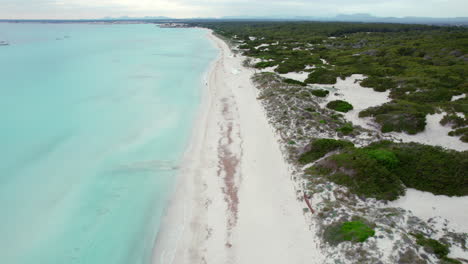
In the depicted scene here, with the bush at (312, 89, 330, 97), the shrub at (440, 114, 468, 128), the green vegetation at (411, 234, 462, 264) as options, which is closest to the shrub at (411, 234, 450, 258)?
the green vegetation at (411, 234, 462, 264)

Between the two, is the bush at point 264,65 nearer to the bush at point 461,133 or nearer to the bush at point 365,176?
the bush at point 461,133

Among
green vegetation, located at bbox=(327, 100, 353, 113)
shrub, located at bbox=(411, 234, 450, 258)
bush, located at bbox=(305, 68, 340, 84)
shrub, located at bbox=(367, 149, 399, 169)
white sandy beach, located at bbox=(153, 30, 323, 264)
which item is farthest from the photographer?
bush, located at bbox=(305, 68, 340, 84)

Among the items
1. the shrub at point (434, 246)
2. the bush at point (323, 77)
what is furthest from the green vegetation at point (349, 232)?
the bush at point (323, 77)

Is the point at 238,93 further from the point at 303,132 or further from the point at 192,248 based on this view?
the point at 192,248

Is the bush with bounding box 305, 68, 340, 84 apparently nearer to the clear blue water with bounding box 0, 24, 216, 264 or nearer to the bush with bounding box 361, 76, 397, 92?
A: the bush with bounding box 361, 76, 397, 92

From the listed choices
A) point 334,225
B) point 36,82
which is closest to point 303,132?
point 334,225

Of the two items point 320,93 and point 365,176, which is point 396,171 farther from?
point 320,93
